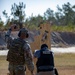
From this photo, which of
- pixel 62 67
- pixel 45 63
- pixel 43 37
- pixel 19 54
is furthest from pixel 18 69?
pixel 62 67

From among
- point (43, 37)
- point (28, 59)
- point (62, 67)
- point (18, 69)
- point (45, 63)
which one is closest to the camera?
point (28, 59)

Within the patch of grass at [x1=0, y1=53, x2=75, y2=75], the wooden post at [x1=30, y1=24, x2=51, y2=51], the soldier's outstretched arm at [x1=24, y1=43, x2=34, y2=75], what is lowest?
the patch of grass at [x1=0, y1=53, x2=75, y2=75]

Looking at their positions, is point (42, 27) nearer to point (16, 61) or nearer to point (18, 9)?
point (16, 61)

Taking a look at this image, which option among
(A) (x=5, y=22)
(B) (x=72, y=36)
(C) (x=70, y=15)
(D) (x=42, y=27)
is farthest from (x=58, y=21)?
(D) (x=42, y=27)

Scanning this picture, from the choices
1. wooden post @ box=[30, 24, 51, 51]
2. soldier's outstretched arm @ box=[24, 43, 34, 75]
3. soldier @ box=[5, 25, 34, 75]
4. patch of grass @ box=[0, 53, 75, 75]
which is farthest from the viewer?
patch of grass @ box=[0, 53, 75, 75]

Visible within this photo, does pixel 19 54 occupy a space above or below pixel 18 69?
above

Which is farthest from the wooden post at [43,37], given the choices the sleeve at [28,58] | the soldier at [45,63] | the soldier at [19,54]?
the sleeve at [28,58]

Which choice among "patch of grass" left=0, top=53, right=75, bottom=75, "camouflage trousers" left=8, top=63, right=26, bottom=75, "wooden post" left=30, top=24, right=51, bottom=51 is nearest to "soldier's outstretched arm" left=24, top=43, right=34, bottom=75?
"camouflage trousers" left=8, top=63, right=26, bottom=75

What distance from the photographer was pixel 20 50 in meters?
7.75

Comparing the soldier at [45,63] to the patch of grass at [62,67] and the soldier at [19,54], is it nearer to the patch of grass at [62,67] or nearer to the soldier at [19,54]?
the soldier at [19,54]

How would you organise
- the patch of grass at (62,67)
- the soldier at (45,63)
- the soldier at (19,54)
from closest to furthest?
the soldier at (19,54), the soldier at (45,63), the patch of grass at (62,67)

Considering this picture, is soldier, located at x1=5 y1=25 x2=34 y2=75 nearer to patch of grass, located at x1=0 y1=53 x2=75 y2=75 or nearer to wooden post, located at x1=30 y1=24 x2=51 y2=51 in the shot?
patch of grass, located at x1=0 y1=53 x2=75 y2=75

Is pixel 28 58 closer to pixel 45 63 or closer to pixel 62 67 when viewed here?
pixel 45 63

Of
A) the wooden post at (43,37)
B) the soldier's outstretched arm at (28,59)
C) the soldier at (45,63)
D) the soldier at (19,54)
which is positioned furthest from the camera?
the wooden post at (43,37)
